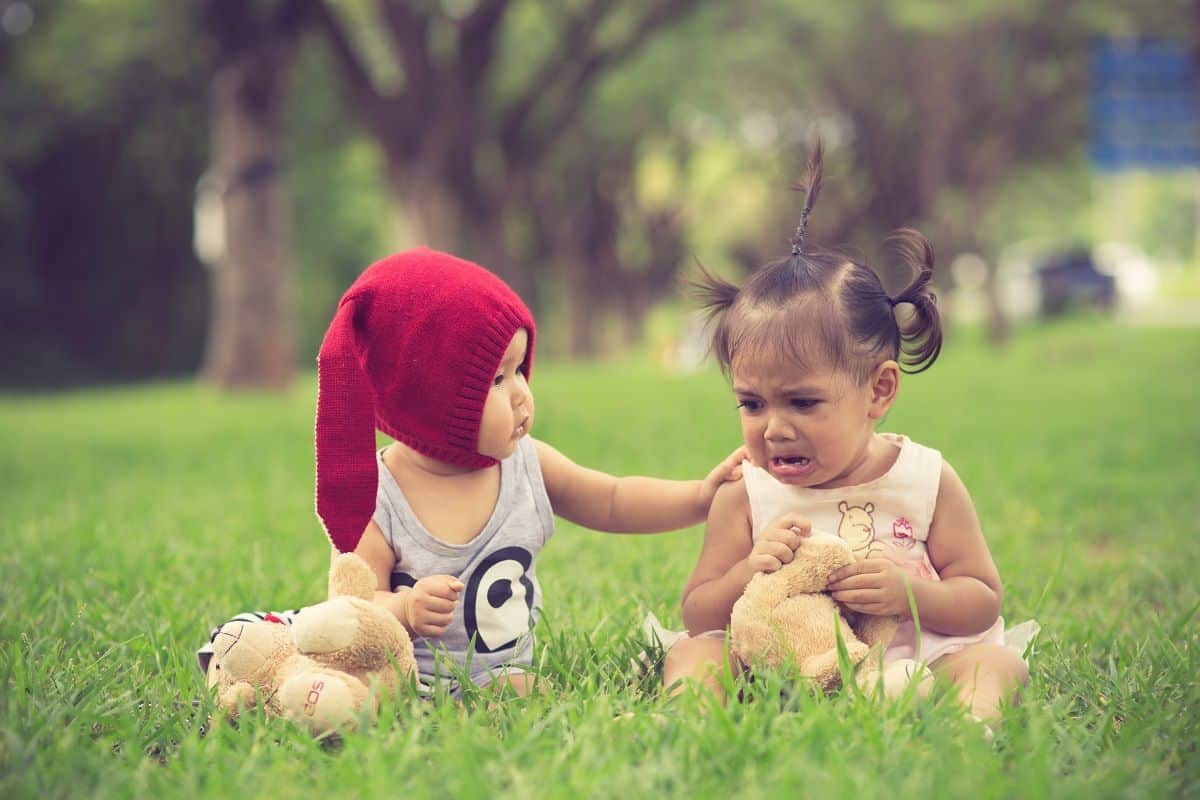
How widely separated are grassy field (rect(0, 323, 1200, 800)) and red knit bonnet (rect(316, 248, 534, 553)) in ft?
1.65

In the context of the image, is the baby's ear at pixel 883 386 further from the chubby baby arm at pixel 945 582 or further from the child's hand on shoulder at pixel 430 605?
the child's hand on shoulder at pixel 430 605

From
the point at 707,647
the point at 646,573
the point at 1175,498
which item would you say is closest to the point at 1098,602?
the point at 646,573

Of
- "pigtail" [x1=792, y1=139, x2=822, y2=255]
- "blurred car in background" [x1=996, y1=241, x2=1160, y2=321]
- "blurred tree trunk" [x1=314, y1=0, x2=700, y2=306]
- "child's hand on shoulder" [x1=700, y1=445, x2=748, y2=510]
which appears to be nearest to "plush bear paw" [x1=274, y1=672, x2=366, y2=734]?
"child's hand on shoulder" [x1=700, y1=445, x2=748, y2=510]

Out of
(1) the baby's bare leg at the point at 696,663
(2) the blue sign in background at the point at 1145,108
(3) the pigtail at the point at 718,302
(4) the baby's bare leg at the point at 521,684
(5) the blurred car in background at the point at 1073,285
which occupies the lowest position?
(4) the baby's bare leg at the point at 521,684

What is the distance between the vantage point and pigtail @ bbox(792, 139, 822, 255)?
279 cm

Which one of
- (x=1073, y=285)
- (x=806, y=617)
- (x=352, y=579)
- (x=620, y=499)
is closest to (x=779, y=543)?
(x=806, y=617)

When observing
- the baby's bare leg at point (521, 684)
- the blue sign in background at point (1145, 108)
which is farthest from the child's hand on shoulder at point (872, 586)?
the blue sign in background at point (1145, 108)

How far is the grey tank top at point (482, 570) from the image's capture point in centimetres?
274

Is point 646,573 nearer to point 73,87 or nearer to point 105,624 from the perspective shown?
point 105,624

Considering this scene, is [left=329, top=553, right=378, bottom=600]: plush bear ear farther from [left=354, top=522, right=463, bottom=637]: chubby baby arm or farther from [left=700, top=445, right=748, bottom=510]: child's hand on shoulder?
[left=700, top=445, right=748, bottom=510]: child's hand on shoulder

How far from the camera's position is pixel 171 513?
18.7 feet

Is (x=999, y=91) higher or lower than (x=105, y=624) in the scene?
higher

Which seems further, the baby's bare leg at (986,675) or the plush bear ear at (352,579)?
the plush bear ear at (352,579)

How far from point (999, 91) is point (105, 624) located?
22.7 m
